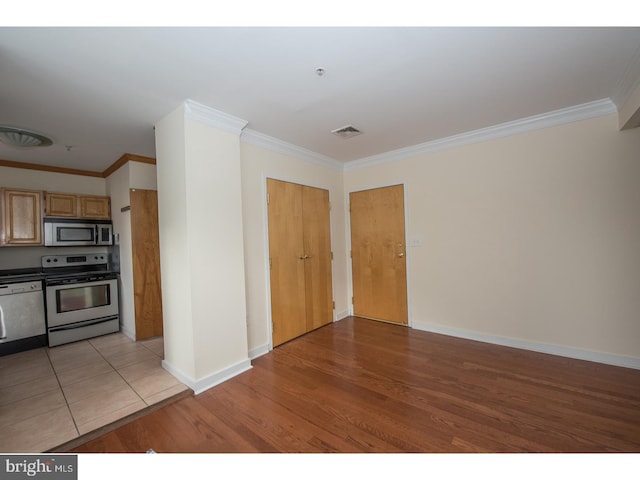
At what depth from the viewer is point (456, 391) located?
2.11m

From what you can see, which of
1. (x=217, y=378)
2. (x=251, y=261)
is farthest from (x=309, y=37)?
(x=217, y=378)

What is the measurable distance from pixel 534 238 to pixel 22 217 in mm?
6117

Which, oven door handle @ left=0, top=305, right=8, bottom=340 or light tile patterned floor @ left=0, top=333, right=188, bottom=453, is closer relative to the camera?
light tile patterned floor @ left=0, top=333, right=188, bottom=453

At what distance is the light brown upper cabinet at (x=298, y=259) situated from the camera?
3.13 meters

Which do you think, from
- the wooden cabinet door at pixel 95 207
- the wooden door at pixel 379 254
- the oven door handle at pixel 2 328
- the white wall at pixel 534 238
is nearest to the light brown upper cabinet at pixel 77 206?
the wooden cabinet door at pixel 95 207

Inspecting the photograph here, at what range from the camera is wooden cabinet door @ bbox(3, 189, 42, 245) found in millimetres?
3258

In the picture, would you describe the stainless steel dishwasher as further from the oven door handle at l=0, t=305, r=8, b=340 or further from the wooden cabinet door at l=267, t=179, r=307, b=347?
the wooden cabinet door at l=267, t=179, r=307, b=347

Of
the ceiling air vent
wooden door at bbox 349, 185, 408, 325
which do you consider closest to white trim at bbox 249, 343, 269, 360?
wooden door at bbox 349, 185, 408, 325

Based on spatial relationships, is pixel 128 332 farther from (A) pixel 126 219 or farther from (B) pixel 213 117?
(B) pixel 213 117

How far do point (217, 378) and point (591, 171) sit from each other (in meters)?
3.97

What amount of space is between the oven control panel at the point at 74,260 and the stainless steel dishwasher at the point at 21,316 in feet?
1.89

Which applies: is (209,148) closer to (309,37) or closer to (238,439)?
(309,37)

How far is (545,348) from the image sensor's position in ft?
8.94

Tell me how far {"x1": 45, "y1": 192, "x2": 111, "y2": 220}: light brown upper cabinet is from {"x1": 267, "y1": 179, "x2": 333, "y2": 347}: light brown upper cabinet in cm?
277
